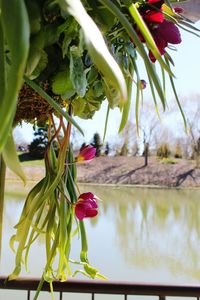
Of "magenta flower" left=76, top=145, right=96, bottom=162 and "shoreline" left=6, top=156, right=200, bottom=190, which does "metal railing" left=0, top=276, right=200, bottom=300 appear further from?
"shoreline" left=6, top=156, right=200, bottom=190

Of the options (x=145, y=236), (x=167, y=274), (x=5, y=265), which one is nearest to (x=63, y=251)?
(x=5, y=265)

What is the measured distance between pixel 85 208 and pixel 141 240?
607 cm

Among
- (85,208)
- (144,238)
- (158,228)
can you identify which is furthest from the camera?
(158,228)

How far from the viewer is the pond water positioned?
13.8ft

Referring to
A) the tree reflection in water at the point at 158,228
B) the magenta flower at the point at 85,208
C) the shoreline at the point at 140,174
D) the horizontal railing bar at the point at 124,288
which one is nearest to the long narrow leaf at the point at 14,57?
the magenta flower at the point at 85,208

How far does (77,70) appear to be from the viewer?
1.15ft

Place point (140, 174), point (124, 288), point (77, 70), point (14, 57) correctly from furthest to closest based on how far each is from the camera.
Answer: point (140, 174) < point (124, 288) < point (77, 70) < point (14, 57)

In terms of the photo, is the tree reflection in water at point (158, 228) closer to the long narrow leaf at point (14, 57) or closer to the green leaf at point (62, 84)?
the green leaf at point (62, 84)

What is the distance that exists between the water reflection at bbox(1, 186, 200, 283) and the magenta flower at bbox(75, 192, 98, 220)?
168 centimetres

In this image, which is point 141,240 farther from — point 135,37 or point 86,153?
point 135,37

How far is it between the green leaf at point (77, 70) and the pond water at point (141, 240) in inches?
71.0

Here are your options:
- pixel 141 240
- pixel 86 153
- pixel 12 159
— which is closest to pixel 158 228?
pixel 141 240

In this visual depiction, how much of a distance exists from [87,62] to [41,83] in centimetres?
5

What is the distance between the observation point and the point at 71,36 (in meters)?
0.34
